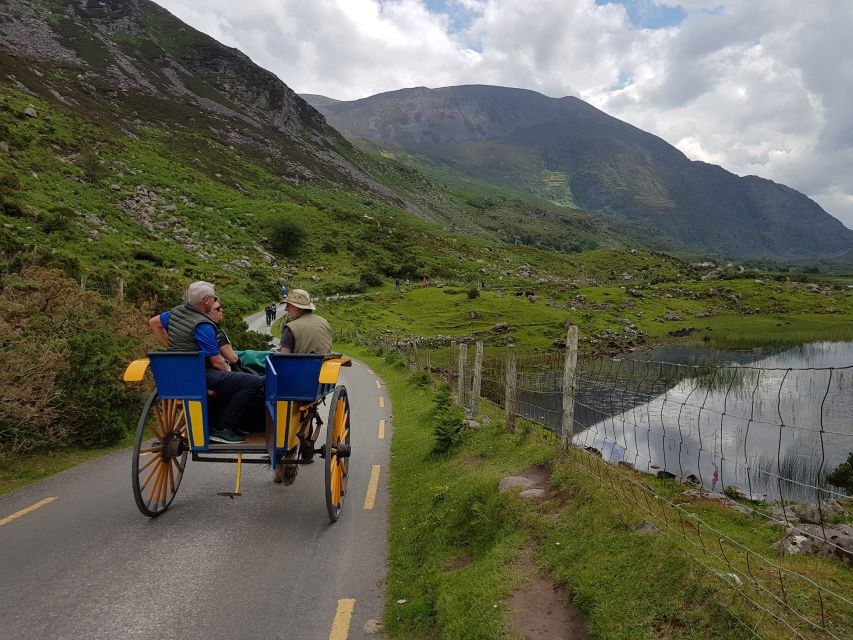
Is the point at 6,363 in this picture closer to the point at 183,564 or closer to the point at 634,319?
the point at 183,564

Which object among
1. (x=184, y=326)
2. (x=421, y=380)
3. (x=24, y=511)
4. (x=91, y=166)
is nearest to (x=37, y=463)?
(x=24, y=511)

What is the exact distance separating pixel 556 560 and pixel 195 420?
454 cm

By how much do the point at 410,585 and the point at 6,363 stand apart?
8.16 metres

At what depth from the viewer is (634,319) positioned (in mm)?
58656

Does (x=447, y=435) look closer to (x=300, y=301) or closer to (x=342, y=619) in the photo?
(x=300, y=301)

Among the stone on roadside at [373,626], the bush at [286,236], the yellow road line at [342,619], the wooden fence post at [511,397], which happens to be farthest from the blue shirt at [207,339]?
the bush at [286,236]

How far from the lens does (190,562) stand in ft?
19.2

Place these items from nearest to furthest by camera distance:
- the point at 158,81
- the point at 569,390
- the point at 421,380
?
1. the point at 569,390
2. the point at 421,380
3. the point at 158,81

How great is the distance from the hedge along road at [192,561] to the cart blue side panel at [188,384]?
4.43ft

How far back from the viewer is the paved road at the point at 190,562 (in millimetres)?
4773

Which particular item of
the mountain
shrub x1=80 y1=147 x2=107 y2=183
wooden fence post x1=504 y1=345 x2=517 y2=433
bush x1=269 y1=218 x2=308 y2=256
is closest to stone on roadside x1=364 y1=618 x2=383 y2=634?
wooden fence post x1=504 y1=345 x2=517 y2=433

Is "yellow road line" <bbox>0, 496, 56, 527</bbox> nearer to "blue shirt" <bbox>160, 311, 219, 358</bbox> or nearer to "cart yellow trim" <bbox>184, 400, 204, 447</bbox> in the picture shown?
"cart yellow trim" <bbox>184, 400, 204, 447</bbox>

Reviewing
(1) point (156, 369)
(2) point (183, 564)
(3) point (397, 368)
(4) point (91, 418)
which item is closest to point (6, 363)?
(4) point (91, 418)

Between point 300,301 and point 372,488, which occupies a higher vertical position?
point 300,301
